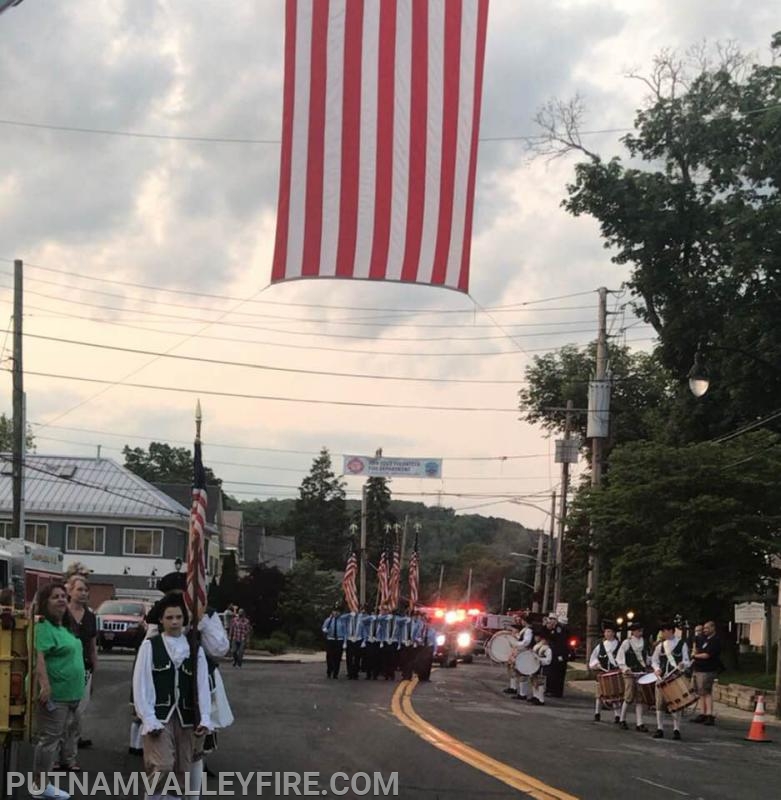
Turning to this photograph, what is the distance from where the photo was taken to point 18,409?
37500mm

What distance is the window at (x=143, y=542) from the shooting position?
71000 millimetres

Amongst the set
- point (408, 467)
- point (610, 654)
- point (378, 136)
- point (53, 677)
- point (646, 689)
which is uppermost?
point (378, 136)

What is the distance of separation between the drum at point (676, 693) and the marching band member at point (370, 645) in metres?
12.3

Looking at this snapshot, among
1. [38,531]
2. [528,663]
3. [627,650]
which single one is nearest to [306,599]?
[38,531]

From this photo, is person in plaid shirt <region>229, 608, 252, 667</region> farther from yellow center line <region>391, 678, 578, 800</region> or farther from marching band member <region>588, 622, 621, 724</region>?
yellow center line <region>391, 678, 578, 800</region>

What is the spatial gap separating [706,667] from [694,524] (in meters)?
9.20

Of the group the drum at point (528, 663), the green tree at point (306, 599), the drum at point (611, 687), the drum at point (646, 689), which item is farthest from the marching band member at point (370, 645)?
the green tree at point (306, 599)

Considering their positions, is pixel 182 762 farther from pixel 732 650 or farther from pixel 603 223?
pixel 603 223

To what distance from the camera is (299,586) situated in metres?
70.1

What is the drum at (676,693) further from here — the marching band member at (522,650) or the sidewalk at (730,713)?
the marching band member at (522,650)

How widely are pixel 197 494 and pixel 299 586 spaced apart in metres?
61.1

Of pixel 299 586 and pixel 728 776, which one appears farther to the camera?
pixel 299 586

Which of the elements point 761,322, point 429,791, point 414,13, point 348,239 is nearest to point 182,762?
point 429,791

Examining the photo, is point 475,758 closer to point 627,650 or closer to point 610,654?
point 627,650
